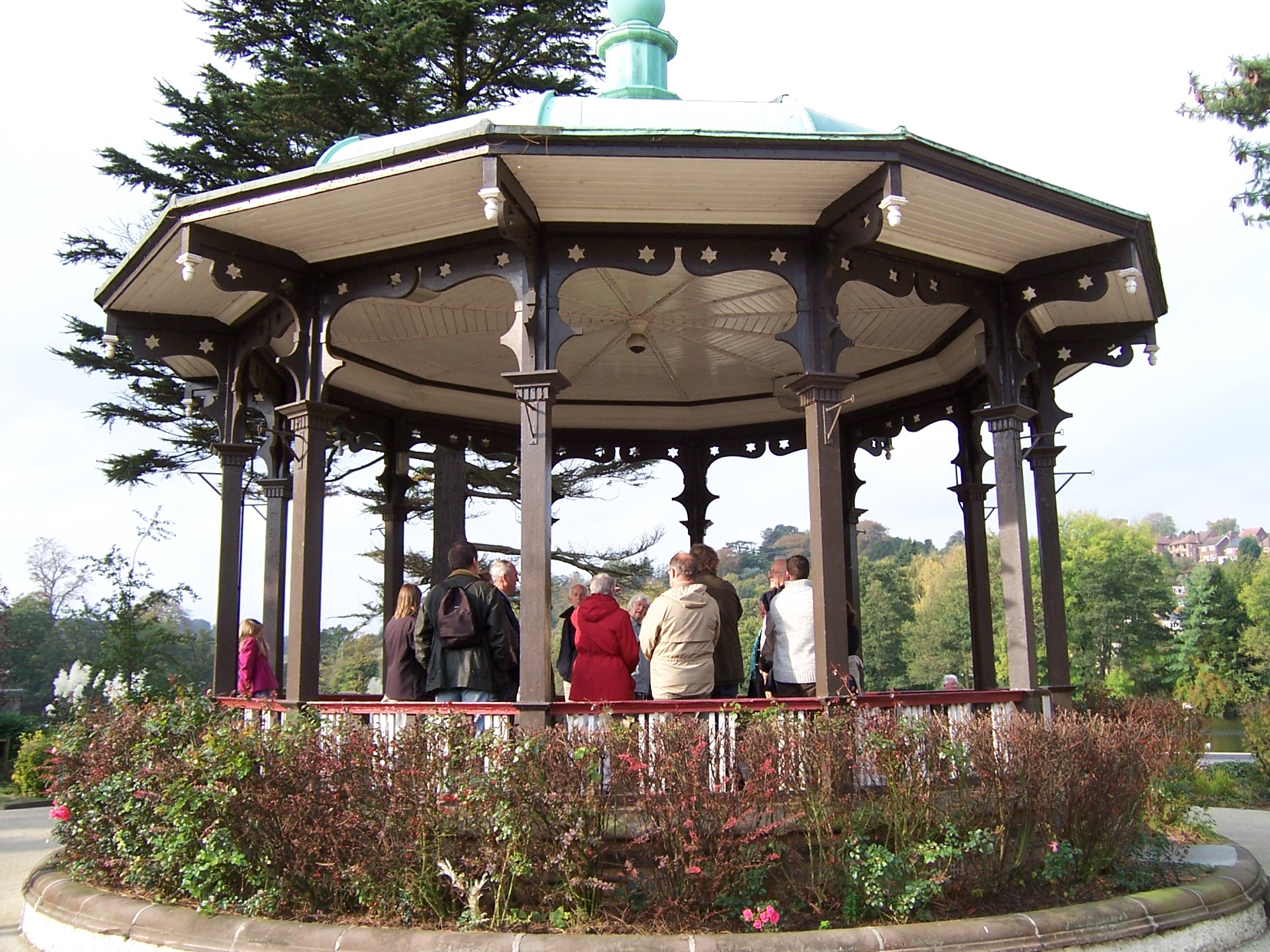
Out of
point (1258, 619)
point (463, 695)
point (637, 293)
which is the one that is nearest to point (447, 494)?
point (637, 293)

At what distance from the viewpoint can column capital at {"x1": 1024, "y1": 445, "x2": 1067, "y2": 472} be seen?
1030 centimetres

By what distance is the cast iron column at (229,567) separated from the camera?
10.2 metres

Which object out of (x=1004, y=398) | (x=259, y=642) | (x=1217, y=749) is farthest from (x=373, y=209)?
(x=1217, y=749)

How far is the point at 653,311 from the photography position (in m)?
10.5

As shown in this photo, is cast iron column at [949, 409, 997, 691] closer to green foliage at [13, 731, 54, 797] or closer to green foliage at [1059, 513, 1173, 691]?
green foliage at [13, 731, 54, 797]

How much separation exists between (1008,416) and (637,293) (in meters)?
3.57

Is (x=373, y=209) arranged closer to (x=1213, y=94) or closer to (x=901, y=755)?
(x=901, y=755)

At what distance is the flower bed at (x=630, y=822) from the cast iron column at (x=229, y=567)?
139 inches

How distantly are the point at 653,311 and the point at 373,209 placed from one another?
11.4 ft

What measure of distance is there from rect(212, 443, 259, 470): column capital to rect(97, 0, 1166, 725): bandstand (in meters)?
0.02

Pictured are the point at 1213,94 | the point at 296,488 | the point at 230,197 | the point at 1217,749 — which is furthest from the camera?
the point at 1217,749

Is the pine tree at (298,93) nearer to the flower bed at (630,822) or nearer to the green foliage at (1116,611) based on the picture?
the flower bed at (630,822)

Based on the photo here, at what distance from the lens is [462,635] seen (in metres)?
7.41

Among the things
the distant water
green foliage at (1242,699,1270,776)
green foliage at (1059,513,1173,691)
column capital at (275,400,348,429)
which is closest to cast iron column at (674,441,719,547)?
column capital at (275,400,348,429)
